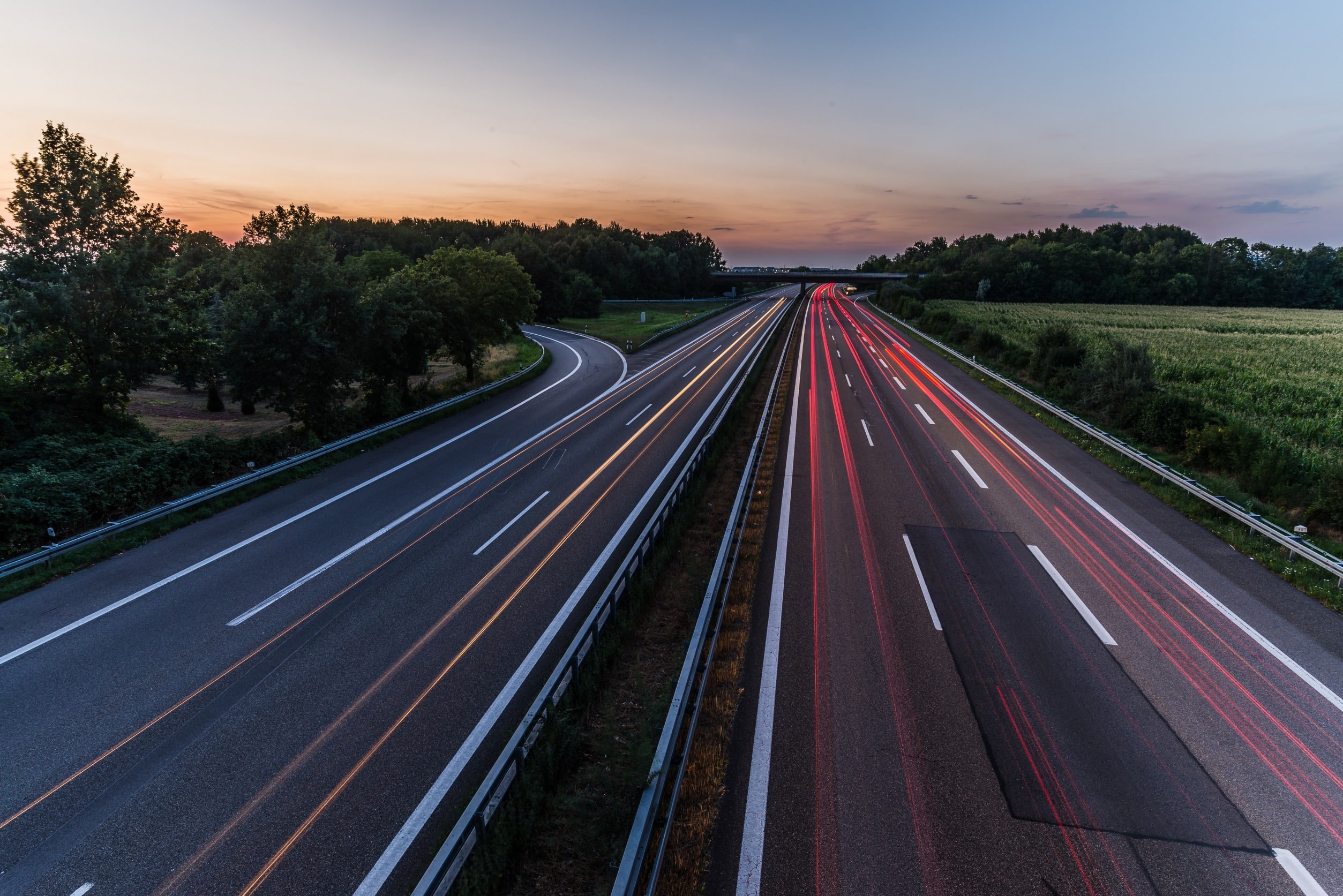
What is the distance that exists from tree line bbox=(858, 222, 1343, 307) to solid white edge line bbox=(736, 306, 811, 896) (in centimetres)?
10997

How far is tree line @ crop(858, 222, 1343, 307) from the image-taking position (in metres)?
109

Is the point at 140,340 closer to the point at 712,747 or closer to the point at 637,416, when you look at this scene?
the point at 637,416

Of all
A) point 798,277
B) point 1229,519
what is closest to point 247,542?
point 1229,519

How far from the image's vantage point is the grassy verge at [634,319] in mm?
62531

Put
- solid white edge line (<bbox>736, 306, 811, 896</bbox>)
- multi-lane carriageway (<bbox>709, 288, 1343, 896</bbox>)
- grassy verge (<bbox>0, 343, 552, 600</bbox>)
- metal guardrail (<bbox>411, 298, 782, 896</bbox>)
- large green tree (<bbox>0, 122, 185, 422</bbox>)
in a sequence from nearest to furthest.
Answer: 1. metal guardrail (<bbox>411, 298, 782, 896</bbox>)
2. solid white edge line (<bbox>736, 306, 811, 896</bbox>)
3. multi-lane carriageway (<bbox>709, 288, 1343, 896</bbox>)
4. grassy verge (<bbox>0, 343, 552, 600</bbox>)
5. large green tree (<bbox>0, 122, 185, 422</bbox>)

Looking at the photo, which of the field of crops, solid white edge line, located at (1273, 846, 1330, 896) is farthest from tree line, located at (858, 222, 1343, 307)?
solid white edge line, located at (1273, 846, 1330, 896)

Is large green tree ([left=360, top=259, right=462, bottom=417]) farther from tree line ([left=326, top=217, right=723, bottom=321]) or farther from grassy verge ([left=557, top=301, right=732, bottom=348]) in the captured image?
tree line ([left=326, top=217, right=723, bottom=321])

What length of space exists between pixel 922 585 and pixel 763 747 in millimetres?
5976

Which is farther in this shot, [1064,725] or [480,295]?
[480,295]

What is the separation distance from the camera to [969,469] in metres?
19.9

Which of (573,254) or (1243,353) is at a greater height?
(573,254)

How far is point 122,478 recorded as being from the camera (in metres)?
15.4

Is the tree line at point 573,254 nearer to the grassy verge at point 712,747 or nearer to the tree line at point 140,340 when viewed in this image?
the tree line at point 140,340

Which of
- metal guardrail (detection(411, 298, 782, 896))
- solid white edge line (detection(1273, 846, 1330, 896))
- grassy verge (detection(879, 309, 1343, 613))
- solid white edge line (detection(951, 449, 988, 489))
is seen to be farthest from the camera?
solid white edge line (detection(951, 449, 988, 489))
